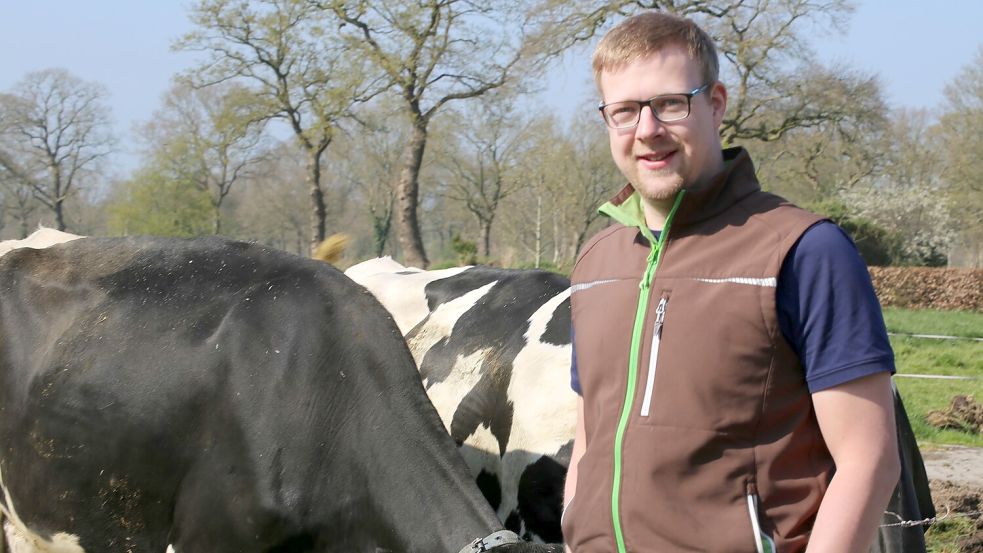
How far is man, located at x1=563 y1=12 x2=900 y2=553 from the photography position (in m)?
1.72

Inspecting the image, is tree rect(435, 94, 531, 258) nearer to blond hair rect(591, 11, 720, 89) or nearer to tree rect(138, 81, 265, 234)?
tree rect(138, 81, 265, 234)

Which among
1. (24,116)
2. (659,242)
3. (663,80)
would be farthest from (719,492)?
(24,116)

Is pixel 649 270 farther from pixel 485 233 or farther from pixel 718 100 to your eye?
pixel 485 233

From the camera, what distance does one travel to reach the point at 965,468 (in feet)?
27.2

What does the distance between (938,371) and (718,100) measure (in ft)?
44.4

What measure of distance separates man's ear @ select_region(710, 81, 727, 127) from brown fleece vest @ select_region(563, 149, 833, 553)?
105 millimetres

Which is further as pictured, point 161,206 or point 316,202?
point 161,206

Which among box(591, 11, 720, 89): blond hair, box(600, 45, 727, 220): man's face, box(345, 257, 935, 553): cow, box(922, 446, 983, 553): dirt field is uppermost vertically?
box(591, 11, 720, 89): blond hair

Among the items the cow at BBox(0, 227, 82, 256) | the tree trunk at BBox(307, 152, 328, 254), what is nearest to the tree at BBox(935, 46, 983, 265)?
the tree trunk at BBox(307, 152, 328, 254)

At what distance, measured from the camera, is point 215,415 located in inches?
145

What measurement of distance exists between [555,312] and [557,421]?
2.29 feet

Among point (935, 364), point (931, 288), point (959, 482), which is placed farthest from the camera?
point (931, 288)

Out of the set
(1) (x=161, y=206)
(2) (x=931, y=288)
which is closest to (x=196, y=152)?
(1) (x=161, y=206)

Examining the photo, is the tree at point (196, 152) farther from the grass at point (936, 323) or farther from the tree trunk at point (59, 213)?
the grass at point (936, 323)
